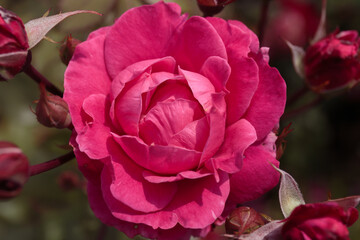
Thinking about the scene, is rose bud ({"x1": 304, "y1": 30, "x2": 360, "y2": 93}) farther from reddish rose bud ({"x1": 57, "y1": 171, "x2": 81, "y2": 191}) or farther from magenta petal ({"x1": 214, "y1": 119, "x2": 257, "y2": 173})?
reddish rose bud ({"x1": 57, "y1": 171, "x2": 81, "y2": 191})

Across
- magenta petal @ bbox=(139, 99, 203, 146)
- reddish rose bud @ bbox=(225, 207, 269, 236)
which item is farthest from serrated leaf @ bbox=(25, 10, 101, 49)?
reddish rose bud @ bbox=(225, 207, 269, 236)

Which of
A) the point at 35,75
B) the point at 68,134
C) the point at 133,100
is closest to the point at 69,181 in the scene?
the point at 68,134

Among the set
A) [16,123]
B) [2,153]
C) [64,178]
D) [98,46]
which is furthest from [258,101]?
[16,123]

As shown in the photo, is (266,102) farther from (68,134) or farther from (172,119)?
(68,134)

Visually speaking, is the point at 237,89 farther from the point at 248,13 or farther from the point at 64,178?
the point at 248,13

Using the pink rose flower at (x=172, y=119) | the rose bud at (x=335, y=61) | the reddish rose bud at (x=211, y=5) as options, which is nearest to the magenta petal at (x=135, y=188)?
the pink rose flower at (x=172, y=119)

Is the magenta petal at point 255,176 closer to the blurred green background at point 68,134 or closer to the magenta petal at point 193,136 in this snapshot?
the magenta petal at point 193,136

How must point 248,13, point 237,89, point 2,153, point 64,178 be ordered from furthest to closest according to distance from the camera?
1. point 248,13
2. point 64,178
3. point 237,89
4. point 2,153

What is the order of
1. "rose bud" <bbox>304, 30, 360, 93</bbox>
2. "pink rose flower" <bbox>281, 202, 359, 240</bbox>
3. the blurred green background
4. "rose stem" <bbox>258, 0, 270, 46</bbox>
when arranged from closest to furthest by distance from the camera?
"pink rose flower" <bbox>281, 202, 359, 240</bbox> < "rose bud" <bbox>304, 30, 360, 93</bbox> < "rose stem" <bbox>258, 0, 270, 46</bbox> < the blurred green background
